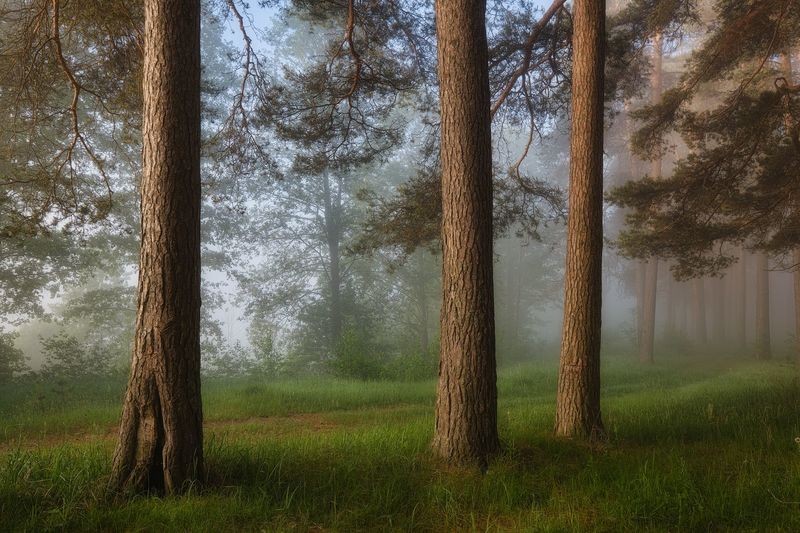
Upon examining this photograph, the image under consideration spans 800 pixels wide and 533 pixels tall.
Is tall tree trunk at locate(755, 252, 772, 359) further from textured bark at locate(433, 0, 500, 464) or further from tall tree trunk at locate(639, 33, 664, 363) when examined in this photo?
textured bark at locate(433, 0, 500, 464)

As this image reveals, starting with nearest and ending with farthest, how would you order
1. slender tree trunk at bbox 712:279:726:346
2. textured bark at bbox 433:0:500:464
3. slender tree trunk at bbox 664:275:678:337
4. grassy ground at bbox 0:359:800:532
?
grassy ground at bbox 0:359:800:532, textured bark at bbox 433:0:500:464, slender tree trunk at bbox 712:279:726:346, slender tree trunk at bbox 664:275:678:337

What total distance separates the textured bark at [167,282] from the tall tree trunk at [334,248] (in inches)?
709

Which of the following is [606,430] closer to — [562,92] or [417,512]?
[417,512]

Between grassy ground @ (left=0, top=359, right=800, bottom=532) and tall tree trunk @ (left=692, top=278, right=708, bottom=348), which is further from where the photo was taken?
tall tree trunk @ (left=692, top=278, right=708, bottom=348)

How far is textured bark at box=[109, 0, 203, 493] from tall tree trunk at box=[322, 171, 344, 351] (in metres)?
18.0

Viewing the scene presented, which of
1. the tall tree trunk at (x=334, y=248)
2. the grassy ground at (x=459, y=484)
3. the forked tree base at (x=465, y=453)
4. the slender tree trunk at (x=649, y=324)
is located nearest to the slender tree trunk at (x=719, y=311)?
the slender tree trunk at (x=649, y=324)

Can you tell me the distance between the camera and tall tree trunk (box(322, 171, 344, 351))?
75.0 feet

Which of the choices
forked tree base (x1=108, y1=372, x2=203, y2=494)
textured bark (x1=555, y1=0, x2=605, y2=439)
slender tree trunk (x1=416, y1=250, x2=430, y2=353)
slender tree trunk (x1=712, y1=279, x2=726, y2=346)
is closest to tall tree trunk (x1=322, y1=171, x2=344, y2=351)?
slender tree trunk (x1=416, y1=250, x2=430, y2=353)

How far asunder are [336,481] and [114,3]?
7309 millimetres

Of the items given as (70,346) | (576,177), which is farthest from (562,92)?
(70,346)

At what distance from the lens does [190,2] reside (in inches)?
184

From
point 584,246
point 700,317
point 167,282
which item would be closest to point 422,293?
point 700,317

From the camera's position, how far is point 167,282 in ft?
14.5

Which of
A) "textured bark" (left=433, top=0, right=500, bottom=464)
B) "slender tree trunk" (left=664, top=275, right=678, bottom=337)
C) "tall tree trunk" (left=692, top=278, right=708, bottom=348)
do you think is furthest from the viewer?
"slender tree trunk" (left=664, top=275, right=678, bottom=337)
